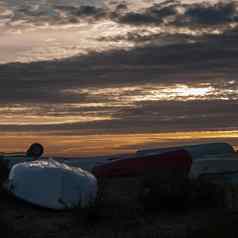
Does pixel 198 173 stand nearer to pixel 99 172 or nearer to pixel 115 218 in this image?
pixel 99 172

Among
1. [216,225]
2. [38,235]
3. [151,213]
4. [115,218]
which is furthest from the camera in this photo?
[151,213]

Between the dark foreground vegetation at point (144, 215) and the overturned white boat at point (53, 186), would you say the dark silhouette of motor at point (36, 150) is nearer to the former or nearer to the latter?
the overturned white boat at point (53, 186)

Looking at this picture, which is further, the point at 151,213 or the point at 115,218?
the point at 151,213

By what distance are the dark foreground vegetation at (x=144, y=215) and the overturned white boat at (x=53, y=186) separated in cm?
26

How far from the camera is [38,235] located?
11.8m

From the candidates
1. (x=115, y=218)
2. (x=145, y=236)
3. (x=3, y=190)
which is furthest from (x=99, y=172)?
(x=145, y=236)

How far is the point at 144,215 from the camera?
45.2 ft

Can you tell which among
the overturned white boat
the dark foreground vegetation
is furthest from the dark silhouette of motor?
the dark foreground vegetation

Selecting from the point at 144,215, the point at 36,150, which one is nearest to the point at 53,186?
the point at 144,215

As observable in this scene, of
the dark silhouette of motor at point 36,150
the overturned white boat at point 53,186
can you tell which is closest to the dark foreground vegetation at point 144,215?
the overturned white boat at point 53,186

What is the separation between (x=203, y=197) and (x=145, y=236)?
3954mm

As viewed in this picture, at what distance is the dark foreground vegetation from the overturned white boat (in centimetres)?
26

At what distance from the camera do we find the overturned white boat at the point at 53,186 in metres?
14.9

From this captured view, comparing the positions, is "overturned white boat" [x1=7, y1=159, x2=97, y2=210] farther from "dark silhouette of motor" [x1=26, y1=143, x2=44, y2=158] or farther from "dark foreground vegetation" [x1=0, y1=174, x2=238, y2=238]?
"dark silhouette of motor" [x1=26, y1=143, x2=44, y2=158]
